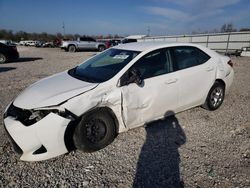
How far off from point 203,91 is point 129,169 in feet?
7.70

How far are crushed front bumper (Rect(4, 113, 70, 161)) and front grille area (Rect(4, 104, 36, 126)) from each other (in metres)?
0.05

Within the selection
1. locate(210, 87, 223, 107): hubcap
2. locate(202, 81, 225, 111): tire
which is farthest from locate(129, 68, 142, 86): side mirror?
locate(210, 87, 223, 107): hubcap

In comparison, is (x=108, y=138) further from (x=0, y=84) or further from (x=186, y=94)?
(x=0, y=84)

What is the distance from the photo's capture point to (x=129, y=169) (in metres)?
2.66

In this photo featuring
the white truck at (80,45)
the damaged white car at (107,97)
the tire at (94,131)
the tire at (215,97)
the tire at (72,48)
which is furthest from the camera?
the tire at (72,48)

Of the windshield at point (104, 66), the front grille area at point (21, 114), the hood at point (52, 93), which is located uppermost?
the windshield at point (104, 66)


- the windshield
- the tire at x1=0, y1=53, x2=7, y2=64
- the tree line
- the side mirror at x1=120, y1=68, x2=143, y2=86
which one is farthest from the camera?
the tree line

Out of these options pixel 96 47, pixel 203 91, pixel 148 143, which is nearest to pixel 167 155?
pixel 148 143

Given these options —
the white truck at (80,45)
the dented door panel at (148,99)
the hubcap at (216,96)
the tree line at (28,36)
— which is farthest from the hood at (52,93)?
the tree line at (28,36)

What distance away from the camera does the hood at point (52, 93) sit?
268cm

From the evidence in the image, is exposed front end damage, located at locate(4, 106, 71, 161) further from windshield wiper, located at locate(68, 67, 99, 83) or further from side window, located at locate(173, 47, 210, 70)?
side window, located at locate(173, 47, 210, 70)

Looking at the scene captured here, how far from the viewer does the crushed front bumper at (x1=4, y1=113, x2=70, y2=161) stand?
8.27 feet

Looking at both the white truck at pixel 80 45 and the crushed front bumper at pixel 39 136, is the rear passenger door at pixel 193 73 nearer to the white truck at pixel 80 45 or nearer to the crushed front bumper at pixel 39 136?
the crushed front bumper at pixel 39 136

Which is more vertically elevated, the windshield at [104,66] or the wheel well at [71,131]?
the windshield at [104,66]
